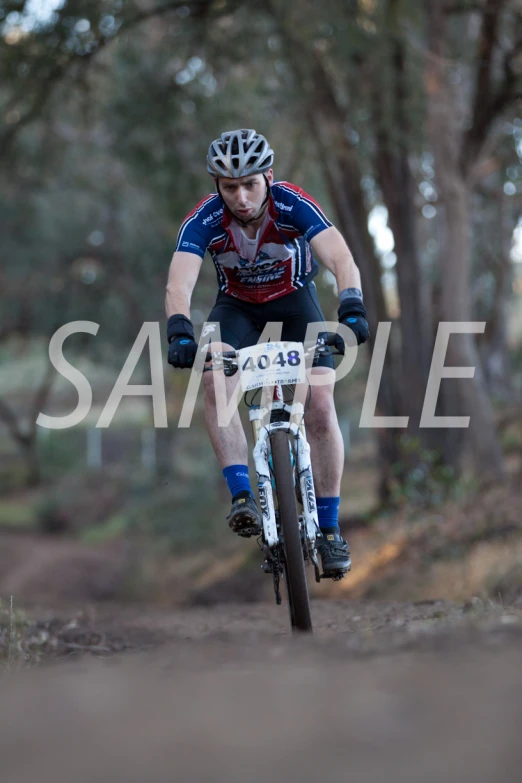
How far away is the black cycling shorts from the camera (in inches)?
238

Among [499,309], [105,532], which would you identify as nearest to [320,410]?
[499,309]

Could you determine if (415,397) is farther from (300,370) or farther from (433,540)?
(300,370)

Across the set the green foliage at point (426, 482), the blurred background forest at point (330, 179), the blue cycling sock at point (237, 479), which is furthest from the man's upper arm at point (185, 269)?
the green foliage at point (426, 482)

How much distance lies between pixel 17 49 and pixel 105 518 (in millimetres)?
17124

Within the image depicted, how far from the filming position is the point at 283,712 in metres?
3.13

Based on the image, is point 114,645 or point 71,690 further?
point 114,645

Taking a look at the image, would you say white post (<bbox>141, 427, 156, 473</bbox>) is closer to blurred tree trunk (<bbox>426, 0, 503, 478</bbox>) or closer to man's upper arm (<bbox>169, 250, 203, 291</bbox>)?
blurred tree trunk (<bbox>426, 0, 503, 478</bbox>)

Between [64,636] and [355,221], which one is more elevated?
[355,221]

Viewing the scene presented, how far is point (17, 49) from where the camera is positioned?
13.9m

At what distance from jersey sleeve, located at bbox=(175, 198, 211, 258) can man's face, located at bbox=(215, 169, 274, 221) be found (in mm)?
224

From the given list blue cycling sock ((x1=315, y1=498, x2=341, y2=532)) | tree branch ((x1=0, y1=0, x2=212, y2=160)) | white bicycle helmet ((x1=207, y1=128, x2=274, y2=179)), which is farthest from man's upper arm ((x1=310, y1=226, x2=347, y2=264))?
tree branch ((x1=0, y1=0, x2=212, y2=160))

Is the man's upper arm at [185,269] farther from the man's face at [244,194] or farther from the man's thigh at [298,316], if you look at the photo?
the man's thigh at [298,316]

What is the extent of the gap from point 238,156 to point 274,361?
3.95 ft

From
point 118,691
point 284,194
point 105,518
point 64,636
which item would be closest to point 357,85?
point 284,194
